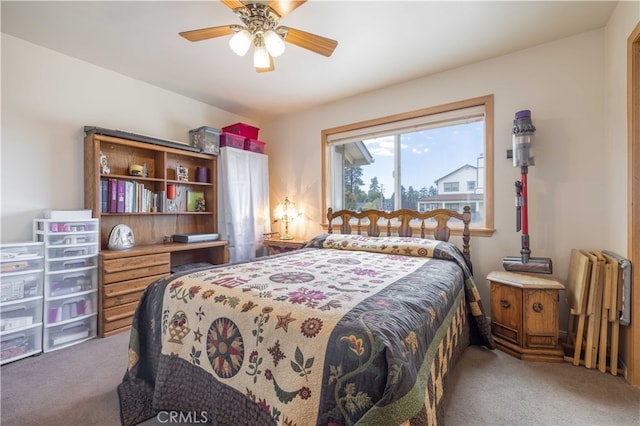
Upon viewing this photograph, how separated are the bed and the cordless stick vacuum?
0.63 metres

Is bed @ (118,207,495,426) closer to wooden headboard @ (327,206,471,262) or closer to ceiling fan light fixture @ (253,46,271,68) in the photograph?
wooden headboard @ (327,206,471,262)

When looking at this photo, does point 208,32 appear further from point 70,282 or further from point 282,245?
point 282,245

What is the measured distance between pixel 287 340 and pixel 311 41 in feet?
5.84

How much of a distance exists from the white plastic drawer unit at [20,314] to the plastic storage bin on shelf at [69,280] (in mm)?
49

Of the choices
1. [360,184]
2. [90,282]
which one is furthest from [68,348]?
[360,184]

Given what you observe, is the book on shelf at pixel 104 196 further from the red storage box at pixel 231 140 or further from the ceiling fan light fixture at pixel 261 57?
the ceiling fan light fixture at pixel 261 57

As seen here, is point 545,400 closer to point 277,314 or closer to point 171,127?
point 277,314

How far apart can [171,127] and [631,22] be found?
13.0 ft

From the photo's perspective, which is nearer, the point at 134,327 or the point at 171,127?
the point at 134,327

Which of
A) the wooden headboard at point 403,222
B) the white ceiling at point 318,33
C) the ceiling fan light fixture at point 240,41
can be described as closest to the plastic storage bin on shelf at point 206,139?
the white ceiling at point 318,33

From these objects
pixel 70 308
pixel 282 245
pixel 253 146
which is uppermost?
pixel 253 146

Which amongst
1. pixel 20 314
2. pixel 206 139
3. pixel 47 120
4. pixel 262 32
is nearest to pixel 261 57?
pixel 262 32

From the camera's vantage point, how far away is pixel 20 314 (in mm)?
2004

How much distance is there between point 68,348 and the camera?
2141 millimetres
